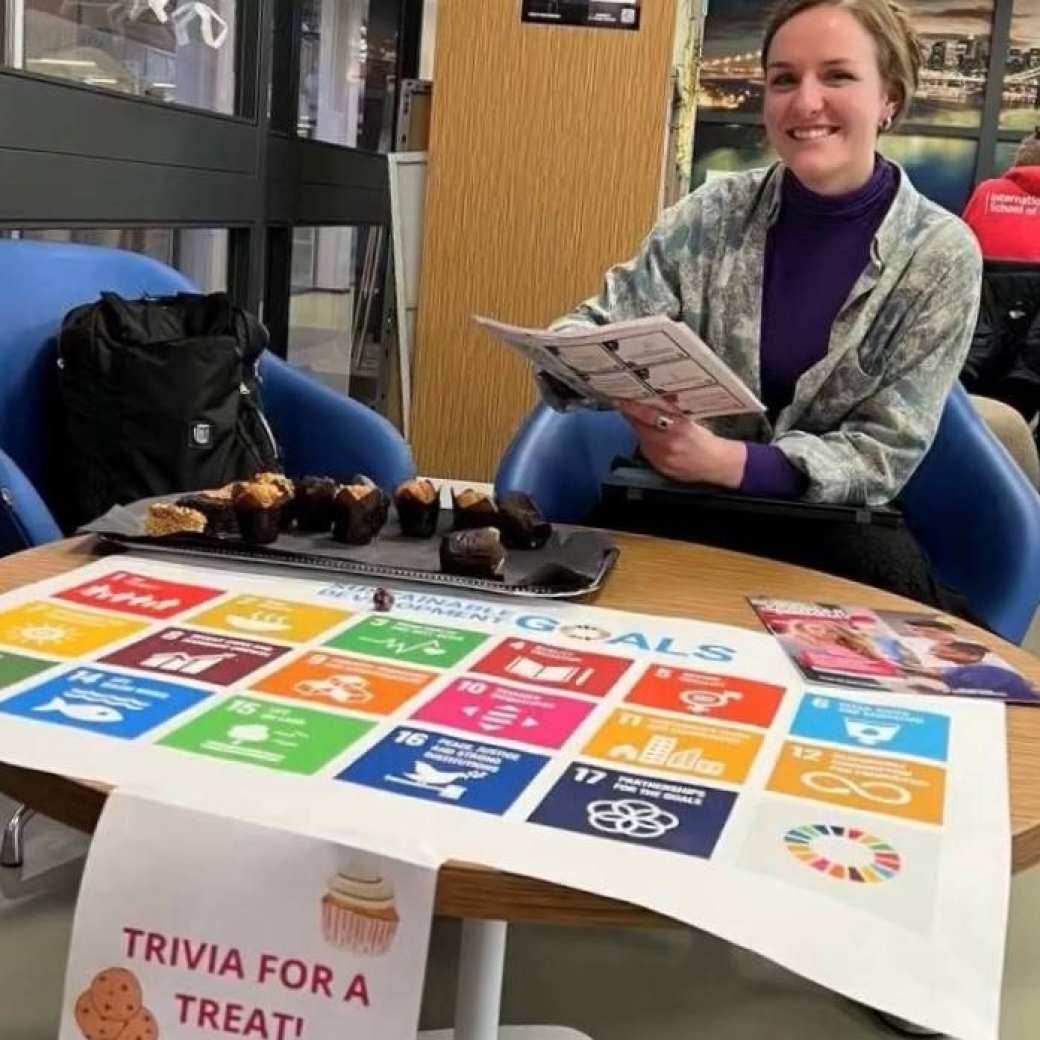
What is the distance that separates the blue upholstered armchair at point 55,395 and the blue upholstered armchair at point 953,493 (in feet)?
0.79

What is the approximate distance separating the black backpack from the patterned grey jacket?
1.91 ft

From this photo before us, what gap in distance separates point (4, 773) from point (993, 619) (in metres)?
1.31

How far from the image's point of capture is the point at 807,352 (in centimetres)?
175

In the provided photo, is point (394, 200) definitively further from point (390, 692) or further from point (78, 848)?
point (390, 692)

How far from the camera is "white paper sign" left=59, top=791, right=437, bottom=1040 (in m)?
0.69

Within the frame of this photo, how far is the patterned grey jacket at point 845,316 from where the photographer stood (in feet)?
5.32

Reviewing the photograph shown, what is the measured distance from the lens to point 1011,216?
3.81 metres

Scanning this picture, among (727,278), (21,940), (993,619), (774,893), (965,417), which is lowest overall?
(21,940)

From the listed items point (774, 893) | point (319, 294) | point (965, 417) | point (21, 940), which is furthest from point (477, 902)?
point (319, 294)

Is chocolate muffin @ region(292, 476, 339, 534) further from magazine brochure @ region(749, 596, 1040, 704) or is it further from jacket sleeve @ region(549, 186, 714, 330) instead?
jacket sleeve @ region(549, 186, 714, 330)

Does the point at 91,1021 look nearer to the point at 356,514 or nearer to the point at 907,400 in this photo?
the point at 356,514

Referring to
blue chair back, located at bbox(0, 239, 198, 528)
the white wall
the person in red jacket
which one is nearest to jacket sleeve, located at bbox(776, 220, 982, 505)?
blue chair back, located at bbox(0, 239, 198, 528)

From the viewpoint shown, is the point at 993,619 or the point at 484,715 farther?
the point at 993,619

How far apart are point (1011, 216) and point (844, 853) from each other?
3475 millimetres
